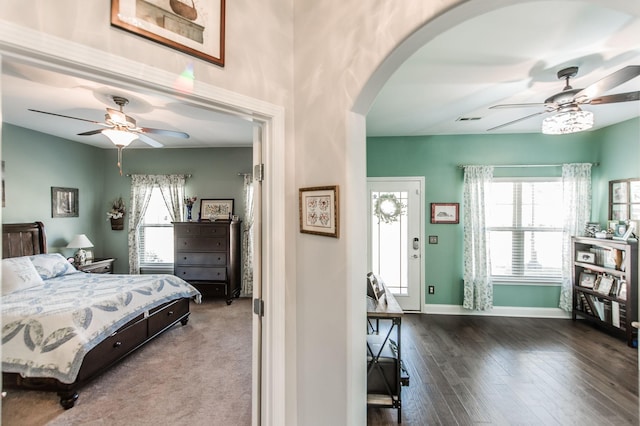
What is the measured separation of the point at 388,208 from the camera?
4512 mm

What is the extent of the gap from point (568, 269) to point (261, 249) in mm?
4661

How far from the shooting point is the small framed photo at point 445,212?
173 inches

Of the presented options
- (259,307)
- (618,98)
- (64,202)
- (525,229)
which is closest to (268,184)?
(259,307)

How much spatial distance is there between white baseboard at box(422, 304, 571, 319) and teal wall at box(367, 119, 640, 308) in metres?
0.06

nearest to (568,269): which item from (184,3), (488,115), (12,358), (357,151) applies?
(488,115)

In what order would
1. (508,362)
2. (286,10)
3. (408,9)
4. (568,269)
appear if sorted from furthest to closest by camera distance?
(568,269)
(508,362)
(286,10)
(408,9)

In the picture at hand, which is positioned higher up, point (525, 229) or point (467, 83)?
point (467, 83)

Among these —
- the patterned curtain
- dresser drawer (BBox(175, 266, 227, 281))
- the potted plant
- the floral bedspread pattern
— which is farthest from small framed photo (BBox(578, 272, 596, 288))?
the potted plant

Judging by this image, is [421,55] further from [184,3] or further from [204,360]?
[204,360]

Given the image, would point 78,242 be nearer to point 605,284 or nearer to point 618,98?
point 618,98

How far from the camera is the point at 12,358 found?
231 centimetres

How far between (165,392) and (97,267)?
10.4ft

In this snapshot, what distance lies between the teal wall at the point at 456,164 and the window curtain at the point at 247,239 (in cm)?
215

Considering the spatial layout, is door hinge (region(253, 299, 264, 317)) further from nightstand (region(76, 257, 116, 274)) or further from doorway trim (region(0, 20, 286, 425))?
nightstand (region(76, 257, 116, 274))
